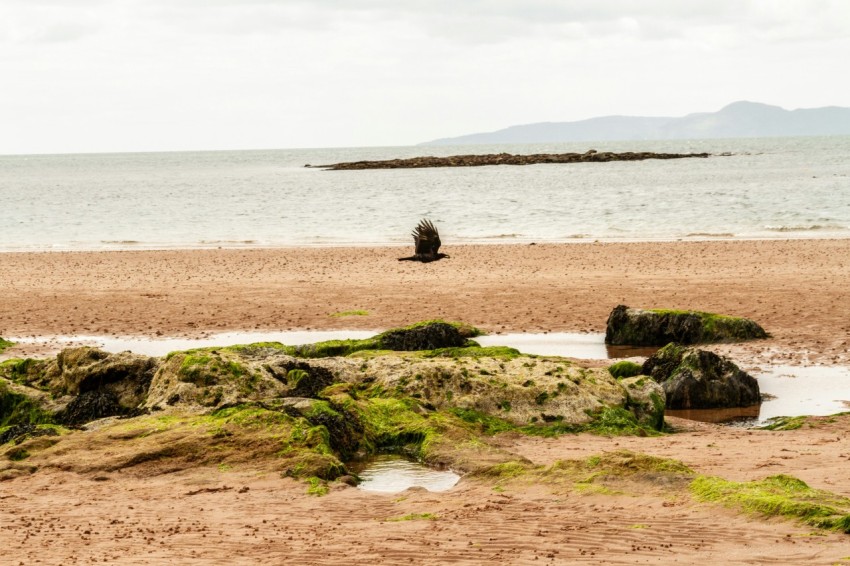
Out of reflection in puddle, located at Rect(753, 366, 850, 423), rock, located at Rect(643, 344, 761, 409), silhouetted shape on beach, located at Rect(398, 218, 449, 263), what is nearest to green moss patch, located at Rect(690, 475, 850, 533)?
reflection in puddle, located at Rect(753, 366, 850, 423)

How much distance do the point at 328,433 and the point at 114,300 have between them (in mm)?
13714

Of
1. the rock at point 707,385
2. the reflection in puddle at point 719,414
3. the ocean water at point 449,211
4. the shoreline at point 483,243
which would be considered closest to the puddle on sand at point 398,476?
the reflection in puddle at point 719,414

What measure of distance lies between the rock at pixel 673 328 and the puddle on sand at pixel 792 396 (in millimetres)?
2086

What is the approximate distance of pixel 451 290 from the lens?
2280cm

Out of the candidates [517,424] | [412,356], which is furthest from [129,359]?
[517,424]

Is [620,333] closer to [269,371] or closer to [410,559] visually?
[269,371]

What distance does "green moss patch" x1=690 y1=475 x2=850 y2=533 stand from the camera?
23.2 ft

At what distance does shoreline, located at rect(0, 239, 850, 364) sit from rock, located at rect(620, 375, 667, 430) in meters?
3.80

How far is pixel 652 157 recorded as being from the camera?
467ft

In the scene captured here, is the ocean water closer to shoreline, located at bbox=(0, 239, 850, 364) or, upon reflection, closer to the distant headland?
shoreline, located at bbox=(0, 239, 850, 364)

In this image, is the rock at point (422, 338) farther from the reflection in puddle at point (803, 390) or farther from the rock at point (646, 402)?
the reflection in puddle at point (803, 390)

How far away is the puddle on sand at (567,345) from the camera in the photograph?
617 inches

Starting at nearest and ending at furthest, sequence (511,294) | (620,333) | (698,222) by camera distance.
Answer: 1. (620,333)
2. (511,294)
3. (698,222)

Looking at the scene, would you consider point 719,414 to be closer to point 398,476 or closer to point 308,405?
point 398,476
